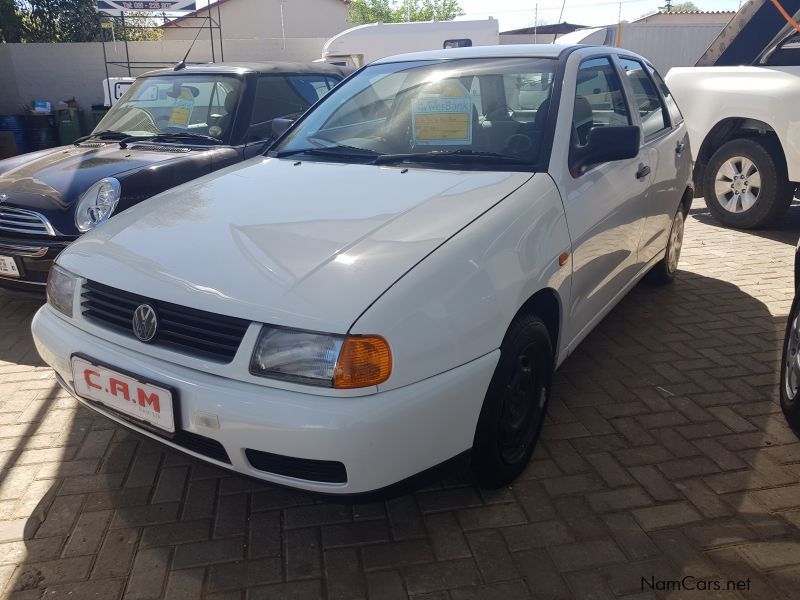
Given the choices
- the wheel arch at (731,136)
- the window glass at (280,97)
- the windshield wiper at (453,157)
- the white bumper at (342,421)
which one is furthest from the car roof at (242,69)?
the wheel arch at (731,136)

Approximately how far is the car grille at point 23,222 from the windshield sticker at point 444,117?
2331mm

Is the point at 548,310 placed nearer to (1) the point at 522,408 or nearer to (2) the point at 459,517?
(1) the point at 522,408

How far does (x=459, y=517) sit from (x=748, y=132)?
576 centimetres

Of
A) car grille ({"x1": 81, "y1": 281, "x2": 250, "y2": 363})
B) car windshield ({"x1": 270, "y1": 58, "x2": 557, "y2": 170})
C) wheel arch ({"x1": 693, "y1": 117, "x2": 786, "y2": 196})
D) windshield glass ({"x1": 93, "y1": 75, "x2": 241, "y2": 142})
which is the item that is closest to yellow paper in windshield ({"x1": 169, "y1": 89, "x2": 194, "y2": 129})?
windshield glass ({"x1": 93, "y1": 75, "x2": 241, "y2": 142})

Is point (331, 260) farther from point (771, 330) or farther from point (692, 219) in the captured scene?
point (692, 219)

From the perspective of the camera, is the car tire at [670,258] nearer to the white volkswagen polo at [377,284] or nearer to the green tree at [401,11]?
the white volkswagen polo at [377,284]

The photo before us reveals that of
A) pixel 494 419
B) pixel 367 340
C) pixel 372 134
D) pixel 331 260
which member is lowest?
pixel 494 419

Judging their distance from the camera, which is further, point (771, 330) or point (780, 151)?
point (780, 151)

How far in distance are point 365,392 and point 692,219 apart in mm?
6345

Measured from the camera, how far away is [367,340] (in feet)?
6.18

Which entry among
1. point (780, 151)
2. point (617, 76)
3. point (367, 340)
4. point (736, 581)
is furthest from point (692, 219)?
point (367, 340)

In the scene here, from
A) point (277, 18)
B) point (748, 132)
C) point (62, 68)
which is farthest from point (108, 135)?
point (277, 18)

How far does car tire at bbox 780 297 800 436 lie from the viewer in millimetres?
2762

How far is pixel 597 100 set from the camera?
3375 mm
